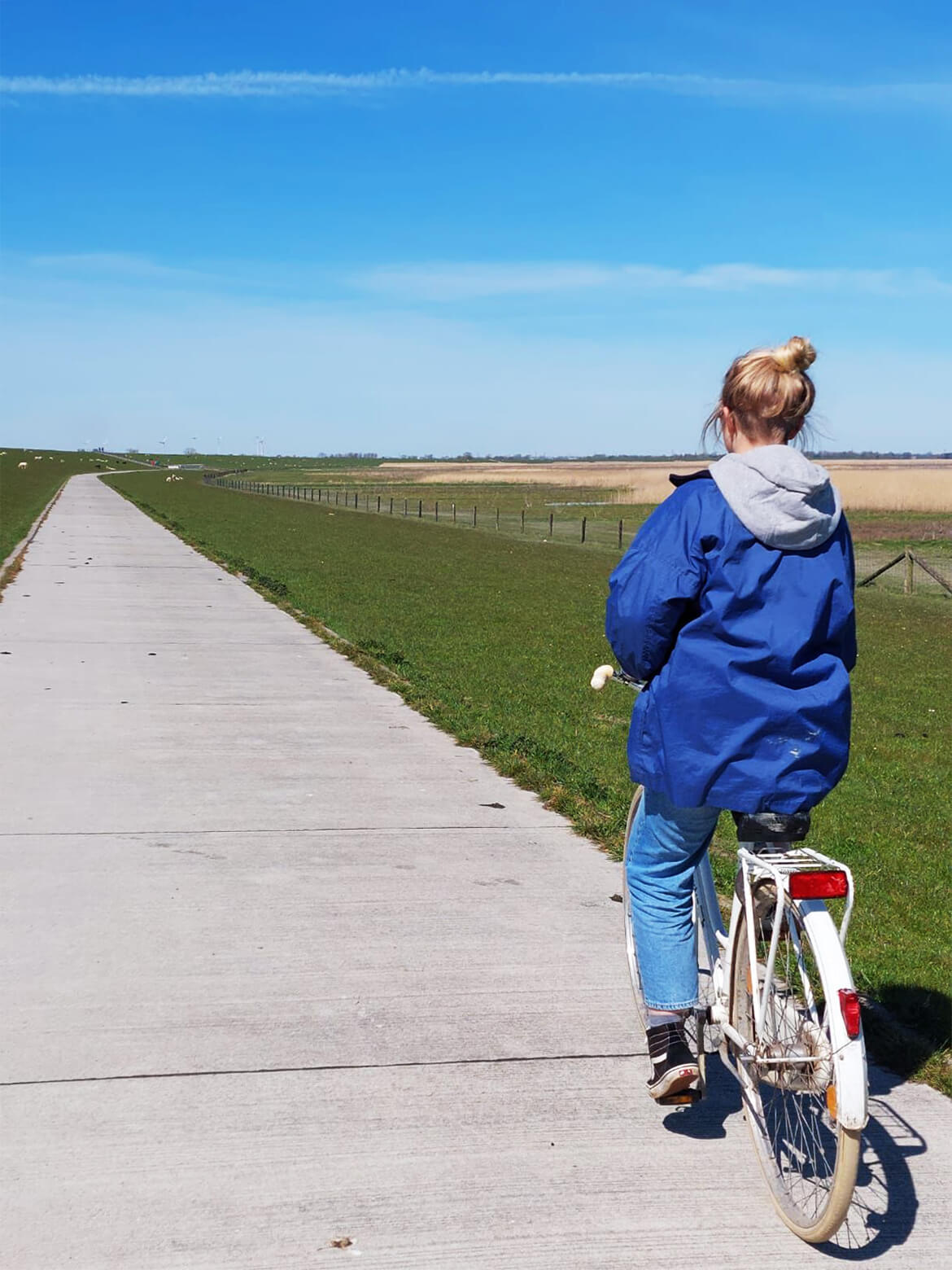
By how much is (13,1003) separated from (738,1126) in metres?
2.32

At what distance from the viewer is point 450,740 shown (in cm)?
926

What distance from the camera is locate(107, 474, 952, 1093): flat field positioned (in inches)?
218

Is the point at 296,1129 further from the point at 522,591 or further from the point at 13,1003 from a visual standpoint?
the point at 522,591

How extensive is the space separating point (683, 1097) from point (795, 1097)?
1.11 feet

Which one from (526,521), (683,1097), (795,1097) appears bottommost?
(526,521)

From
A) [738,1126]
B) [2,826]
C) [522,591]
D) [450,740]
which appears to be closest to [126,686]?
[450,740]

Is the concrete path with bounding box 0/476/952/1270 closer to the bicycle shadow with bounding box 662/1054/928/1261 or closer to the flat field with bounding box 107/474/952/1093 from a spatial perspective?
Answer: the bicycle shadow with bounding box 662/1054/928/1261

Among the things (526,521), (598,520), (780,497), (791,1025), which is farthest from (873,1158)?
(526,521)

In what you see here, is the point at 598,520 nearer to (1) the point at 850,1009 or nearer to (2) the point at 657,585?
(2) the point at 657,585

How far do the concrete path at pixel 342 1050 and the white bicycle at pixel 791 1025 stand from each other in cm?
15

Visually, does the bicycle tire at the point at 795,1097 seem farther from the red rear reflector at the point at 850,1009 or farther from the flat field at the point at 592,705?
the flat field at the point at 592,705

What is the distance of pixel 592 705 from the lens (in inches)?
446

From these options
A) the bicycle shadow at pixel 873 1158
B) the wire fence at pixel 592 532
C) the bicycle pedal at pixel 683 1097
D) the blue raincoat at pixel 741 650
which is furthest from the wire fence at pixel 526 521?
the blue raincoat at pixel 741 650

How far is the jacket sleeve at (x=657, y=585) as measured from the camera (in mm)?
3355
